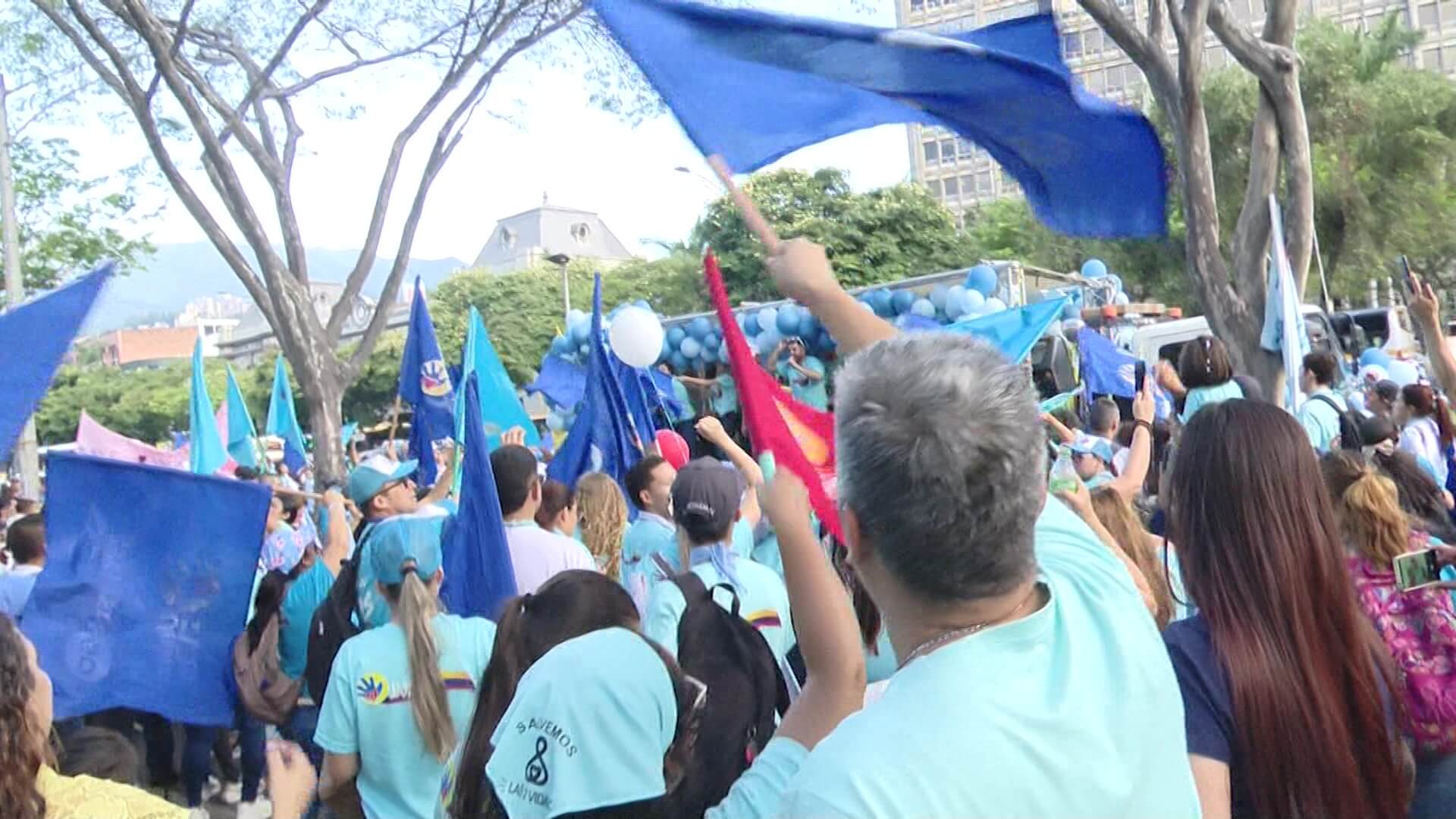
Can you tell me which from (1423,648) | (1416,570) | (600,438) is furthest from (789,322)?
(1416,570)

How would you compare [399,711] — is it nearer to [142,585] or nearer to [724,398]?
[142,585]

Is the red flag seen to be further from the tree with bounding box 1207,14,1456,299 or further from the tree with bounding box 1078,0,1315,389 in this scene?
the tree with bounding box 1207,14,1456,299

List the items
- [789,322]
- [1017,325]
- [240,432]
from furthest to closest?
[789,322], [240,432], [1017,325]

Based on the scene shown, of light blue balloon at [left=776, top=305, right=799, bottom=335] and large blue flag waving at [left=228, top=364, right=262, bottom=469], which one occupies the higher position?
light blue balloon at [left=776, top=305, right=799, bottom=335]

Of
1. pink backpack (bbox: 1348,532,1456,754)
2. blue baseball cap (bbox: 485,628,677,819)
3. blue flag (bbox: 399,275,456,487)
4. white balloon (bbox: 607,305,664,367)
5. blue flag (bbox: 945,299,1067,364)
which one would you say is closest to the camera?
blue baseball cap (bbox: 485,628,677,819)

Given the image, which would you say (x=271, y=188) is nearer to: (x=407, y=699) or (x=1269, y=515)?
(x=407, y=699)

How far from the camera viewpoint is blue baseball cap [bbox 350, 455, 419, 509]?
4930 mm

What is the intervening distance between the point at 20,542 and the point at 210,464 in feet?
17.6

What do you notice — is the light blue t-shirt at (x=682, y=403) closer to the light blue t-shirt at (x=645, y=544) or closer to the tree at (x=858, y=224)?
the light blue t-shirt at (x=645, y=544)

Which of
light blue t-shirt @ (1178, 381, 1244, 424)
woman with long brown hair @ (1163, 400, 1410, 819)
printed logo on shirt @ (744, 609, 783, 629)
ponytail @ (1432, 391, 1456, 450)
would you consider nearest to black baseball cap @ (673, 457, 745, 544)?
printed logo on shirt @ (744, 609, 783, 629)

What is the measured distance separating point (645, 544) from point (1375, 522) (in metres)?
2.67

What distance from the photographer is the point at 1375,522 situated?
2826mm

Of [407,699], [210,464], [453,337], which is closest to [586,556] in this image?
[407,699]

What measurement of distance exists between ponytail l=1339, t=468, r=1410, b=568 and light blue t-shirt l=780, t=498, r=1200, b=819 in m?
1.47
